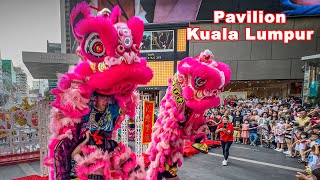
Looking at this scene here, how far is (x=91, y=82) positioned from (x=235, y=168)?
5.27 meters

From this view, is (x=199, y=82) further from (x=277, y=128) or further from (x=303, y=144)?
(x=277, y=128)

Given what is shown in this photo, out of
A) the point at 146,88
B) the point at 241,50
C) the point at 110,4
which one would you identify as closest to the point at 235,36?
the point at 241,50

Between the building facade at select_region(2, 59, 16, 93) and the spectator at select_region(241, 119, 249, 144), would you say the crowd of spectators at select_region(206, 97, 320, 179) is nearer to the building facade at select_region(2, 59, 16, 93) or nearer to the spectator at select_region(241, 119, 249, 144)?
the spectator at select_region(241, 119, 249, 144)

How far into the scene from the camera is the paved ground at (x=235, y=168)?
5.42 m

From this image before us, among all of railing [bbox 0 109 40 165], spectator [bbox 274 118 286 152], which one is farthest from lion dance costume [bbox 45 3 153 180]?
spectator [bbox 274 118 286 152]

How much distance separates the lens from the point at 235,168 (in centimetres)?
605

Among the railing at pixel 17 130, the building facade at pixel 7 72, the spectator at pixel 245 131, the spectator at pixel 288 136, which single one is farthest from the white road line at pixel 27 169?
Result: the building facade at pixel 7 72

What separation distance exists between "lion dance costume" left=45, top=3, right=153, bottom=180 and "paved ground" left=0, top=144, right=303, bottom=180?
381 centimetres

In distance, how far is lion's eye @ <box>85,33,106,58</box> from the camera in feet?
6.28

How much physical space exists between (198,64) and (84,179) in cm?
198

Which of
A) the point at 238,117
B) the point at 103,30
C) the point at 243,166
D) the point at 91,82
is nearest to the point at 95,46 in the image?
the point at 103,30

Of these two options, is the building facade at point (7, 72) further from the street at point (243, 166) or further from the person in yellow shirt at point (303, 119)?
the person in yellow shirt at point (303, 119)

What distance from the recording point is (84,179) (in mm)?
1929
